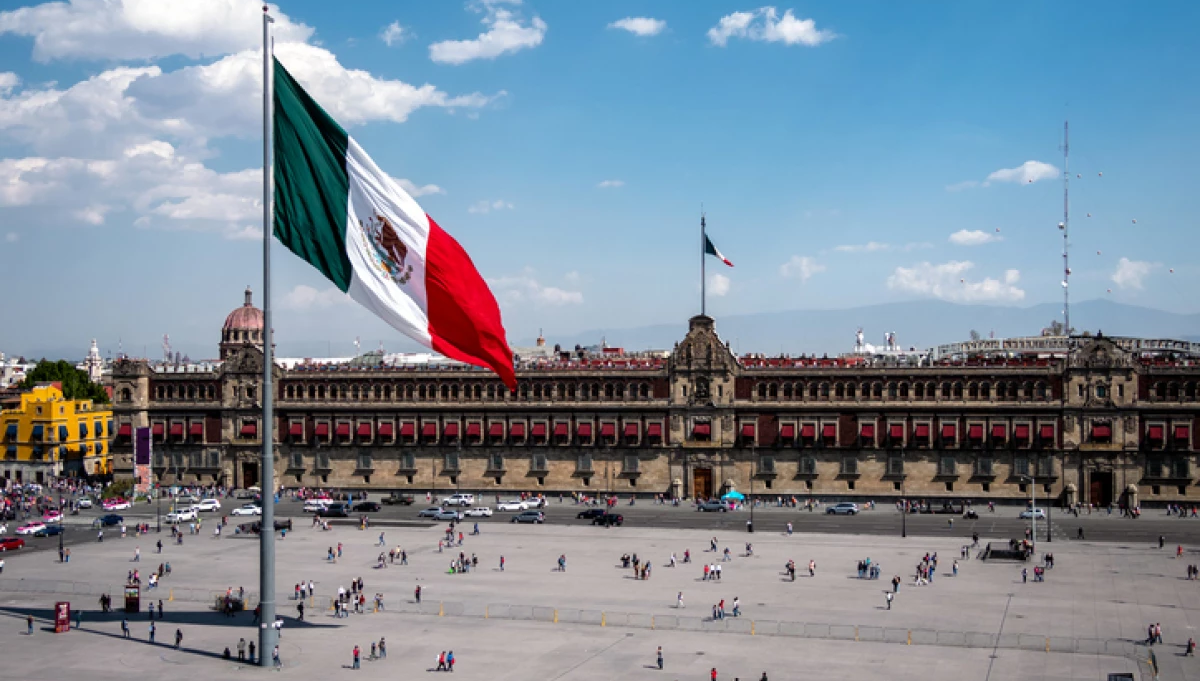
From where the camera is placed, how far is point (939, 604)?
67000mm

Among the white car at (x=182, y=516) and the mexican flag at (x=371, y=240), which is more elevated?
the mexican flag at (x=371, y=240)

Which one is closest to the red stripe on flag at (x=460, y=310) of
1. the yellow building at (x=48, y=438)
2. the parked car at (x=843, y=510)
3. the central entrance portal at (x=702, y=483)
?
the parked car at (x=843, y=510)

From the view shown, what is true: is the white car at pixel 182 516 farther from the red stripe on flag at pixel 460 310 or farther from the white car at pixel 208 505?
the red stripe on flag at pixel 460 310

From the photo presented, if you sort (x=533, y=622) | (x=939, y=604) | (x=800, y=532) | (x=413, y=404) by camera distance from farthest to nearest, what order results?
(x=413, y=404) → (x=800, y=532) → (x=939, y=604) → (x=533, y=622)

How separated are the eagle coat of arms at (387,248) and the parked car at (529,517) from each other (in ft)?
218

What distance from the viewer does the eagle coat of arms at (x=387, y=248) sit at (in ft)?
121

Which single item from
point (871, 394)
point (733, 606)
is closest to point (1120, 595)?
point (733, 606)

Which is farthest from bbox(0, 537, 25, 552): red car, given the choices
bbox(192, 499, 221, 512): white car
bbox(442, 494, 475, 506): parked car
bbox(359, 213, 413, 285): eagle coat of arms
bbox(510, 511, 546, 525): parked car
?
bbox(359, 213, 413, 285): eagle coat of arms

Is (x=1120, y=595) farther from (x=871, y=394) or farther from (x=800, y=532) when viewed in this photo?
(x=871, y=394)

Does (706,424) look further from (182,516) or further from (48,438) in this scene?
(48,438)

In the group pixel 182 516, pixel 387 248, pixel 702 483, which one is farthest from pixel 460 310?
pixel 702 483

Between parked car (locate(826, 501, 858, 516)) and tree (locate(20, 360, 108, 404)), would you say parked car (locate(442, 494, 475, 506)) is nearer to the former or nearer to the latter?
parked car (locate(826, 501, 858, 516))

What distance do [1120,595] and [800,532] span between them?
29.1 m

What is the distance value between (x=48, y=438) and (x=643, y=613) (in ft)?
298
